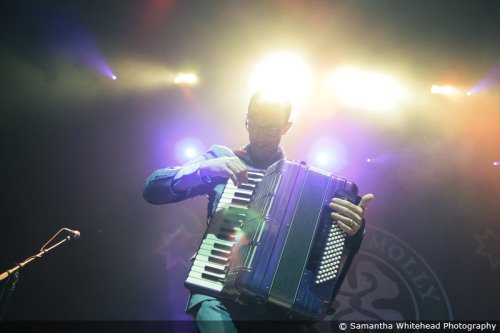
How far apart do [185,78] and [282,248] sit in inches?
189

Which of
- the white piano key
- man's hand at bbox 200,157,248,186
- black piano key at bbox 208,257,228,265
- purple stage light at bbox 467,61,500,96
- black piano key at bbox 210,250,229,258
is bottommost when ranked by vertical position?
the white piano key

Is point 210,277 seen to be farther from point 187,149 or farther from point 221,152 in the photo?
point 187,149

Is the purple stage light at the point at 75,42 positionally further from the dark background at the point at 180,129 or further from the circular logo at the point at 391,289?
the circular logo at the point at 391,289

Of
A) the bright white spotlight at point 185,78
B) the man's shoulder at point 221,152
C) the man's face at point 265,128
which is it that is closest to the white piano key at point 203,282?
the man's shoulder at point 221,152

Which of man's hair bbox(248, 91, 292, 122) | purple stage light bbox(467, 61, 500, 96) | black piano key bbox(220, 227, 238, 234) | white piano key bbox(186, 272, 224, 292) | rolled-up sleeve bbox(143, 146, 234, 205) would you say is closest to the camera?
white piano key bbox(186, 272, 224, 292)

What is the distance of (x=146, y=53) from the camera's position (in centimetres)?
536

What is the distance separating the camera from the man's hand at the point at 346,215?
67.0 inches

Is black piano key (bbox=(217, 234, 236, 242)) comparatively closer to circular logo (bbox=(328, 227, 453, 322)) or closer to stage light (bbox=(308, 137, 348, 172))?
circular logo (bbox=(328, 227, 453, 322))

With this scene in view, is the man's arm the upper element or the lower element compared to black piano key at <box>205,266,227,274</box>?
upper

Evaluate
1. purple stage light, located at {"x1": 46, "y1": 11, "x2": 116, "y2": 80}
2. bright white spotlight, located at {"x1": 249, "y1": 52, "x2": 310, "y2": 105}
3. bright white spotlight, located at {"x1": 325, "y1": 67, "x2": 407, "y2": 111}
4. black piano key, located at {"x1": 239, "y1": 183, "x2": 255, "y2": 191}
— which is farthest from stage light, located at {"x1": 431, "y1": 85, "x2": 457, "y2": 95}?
purple stage light, located at {"x1": 46, "y1": 11, "x2": 116, "y2": 80}

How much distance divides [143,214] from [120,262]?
34.3 inches

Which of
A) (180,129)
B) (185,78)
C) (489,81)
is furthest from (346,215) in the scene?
(489,81)

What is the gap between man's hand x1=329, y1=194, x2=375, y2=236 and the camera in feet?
5.58

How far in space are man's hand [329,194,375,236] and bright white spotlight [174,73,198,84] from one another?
4587 millimetres
